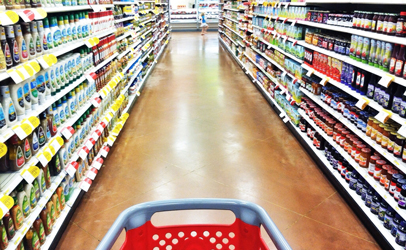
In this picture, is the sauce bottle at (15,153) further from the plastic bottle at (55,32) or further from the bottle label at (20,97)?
the plastic bottle at (55,32)

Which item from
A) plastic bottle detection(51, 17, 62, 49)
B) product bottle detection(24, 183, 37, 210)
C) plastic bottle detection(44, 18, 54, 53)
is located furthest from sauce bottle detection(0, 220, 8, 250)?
plastic bottle detection(51, 17, 62, 49)

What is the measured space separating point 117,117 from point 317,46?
312cm

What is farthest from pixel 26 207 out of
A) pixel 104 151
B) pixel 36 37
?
pixel 104 151

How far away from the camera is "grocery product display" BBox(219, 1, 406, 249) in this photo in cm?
264

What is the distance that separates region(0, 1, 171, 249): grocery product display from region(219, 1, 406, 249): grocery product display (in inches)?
103

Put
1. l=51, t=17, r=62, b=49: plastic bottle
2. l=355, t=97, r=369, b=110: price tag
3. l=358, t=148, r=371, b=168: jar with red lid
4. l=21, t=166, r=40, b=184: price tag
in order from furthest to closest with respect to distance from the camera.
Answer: l=358, t=148, r=371, b=168: jar with red lid < l=355, t=97, r=369, b=110: price tag < l=51, t=17, r=62, b=49: plastic bottle < l=21, t=166, r=40, b=184: price tag

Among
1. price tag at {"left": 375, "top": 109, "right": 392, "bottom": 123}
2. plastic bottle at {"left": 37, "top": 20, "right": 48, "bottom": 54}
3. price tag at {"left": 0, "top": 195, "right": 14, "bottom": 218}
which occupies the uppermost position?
plastic bottle at {"left": 37, "top": 20, "right": 48, "bottom": 54}

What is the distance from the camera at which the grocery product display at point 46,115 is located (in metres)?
2.16

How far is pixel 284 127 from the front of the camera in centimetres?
562

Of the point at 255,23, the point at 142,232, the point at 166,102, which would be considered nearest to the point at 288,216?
the point at 142,232

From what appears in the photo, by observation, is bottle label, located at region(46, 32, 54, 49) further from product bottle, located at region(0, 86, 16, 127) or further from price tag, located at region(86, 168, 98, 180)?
price tag, located at region(86, 168, 98, 180)

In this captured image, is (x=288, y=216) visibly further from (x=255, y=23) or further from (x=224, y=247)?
(x=255, y=23)

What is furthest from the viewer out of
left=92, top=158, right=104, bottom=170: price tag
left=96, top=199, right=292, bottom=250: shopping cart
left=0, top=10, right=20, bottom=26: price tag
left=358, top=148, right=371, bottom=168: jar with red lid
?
left=92, top=158, right=104, bottom=170: price tag

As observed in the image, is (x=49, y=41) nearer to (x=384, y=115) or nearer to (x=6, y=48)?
(x=6, y=48)
